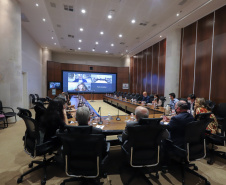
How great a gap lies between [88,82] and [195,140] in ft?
38.8

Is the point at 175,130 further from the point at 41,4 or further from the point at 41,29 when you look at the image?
the point at 41,29

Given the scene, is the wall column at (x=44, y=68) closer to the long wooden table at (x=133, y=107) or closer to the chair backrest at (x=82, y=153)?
the long wooden table at (x=133, y=107)

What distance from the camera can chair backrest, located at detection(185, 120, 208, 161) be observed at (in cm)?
172

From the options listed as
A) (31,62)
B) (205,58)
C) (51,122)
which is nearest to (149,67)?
(205,58)

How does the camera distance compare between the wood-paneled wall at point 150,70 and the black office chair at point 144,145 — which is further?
the wood-paneled wall at point 150,70

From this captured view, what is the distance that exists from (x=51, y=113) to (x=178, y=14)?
6292 mm

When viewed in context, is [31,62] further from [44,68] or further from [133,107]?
[133,107]

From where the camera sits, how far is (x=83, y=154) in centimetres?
142

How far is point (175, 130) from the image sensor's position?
75.5 inches

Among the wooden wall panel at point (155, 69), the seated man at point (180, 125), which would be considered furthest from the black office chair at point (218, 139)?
the wooden wall panel at point (155, 69)

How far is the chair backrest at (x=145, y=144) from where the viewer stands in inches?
60.0

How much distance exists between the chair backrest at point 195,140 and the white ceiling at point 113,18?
479cm

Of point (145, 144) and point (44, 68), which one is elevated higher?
point (44, 68)

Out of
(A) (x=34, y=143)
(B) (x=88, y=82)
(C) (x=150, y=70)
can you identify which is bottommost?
(A) (x=34, y=143)
